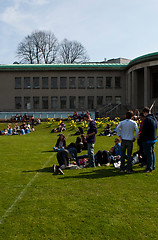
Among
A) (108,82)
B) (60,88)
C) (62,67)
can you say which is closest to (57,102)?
(60,88)

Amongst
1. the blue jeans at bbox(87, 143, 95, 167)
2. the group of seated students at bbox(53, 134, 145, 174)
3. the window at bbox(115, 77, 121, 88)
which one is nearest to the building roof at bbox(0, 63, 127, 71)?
the window at bbox(115, 77, 121, 88)

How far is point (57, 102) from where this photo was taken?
45.7m

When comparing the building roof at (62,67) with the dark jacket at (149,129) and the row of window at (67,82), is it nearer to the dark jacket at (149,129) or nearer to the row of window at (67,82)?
the row of window at (67,82)

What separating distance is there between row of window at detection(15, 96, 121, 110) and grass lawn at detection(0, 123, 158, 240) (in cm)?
3595

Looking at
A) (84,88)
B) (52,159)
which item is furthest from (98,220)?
(84,88)

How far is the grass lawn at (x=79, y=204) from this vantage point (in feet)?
15.8

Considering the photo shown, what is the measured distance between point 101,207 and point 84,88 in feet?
131

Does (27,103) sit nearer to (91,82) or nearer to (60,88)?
(60,88)

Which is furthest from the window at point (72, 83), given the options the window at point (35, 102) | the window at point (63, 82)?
the window at point (35, 102)

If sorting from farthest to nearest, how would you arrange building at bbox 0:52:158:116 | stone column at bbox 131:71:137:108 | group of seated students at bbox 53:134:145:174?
building at bbox 0:52:158:116, stone column at bbox 131:71:137:108, group of seated students at bbox 53:134:145:174

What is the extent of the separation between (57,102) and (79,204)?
40.1 m

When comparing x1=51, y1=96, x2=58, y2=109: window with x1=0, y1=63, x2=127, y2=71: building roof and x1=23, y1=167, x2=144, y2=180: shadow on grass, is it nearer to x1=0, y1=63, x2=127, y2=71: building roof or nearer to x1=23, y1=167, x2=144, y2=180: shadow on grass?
x1=0, y1=63, x2=127, y2=71: building roof

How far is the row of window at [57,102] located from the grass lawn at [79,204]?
36.0m

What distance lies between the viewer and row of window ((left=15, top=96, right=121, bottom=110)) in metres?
45.4
